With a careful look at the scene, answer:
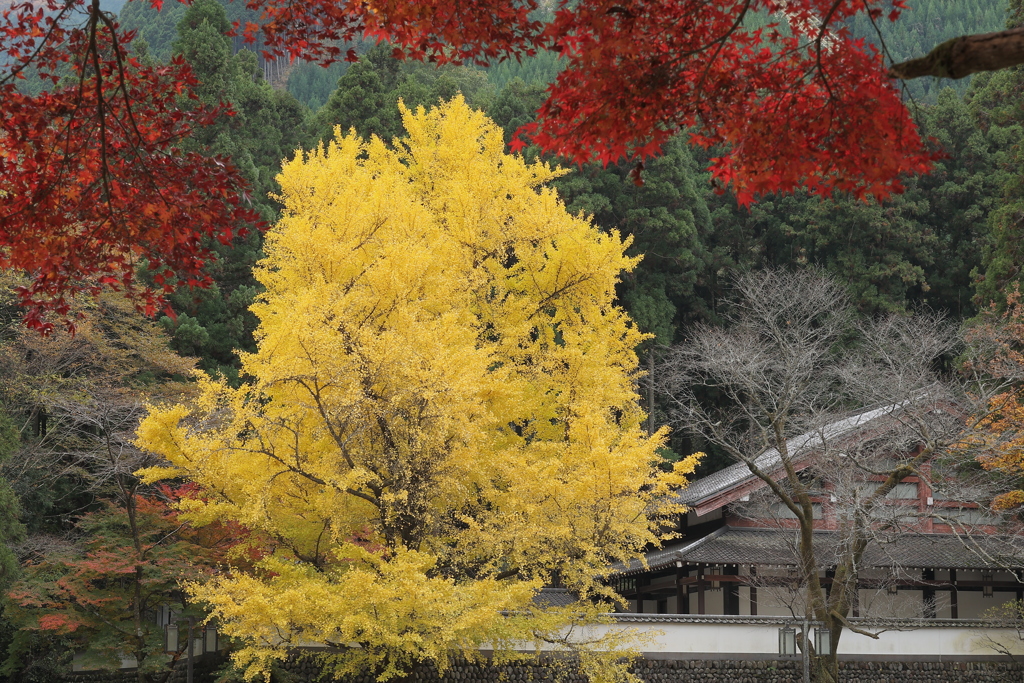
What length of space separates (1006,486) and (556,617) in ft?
27.8

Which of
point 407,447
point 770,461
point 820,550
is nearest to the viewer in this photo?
point 407,447

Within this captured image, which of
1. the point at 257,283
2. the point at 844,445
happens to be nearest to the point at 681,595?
the point at 844,445

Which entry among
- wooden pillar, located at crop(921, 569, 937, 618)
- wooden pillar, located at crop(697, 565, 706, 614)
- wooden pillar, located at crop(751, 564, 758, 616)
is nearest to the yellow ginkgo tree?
wooden pillar, located at crop(697, 565, 706, 614)

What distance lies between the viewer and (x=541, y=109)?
4383 mm

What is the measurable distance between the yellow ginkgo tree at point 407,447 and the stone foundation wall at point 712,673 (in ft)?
6.53

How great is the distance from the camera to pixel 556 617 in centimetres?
1020

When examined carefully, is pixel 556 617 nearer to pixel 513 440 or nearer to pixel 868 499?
pixel 513 440

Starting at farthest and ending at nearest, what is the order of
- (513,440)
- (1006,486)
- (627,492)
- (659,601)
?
(659,601) → (1006,486) → (513,440) → (627,492)

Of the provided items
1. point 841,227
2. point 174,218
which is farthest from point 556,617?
point 841,227

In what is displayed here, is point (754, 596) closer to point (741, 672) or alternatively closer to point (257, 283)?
point (741, 672)

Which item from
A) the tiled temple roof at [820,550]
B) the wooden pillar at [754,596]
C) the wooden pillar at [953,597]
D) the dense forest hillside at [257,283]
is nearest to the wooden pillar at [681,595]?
the tiled temple roof at [820,550]

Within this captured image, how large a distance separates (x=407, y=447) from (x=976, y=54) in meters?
7.32

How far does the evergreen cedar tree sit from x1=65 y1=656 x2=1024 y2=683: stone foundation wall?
855cm

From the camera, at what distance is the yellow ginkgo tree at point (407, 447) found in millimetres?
8969
